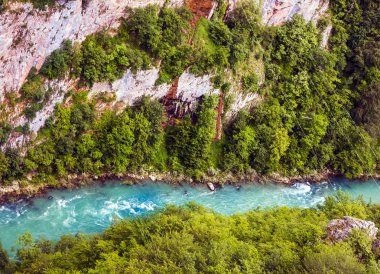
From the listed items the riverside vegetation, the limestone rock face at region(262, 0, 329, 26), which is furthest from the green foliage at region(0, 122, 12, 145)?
the limestone rock face at region(262, 0, 329, 26)

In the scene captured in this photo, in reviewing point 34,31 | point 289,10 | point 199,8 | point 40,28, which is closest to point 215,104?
point 199,8

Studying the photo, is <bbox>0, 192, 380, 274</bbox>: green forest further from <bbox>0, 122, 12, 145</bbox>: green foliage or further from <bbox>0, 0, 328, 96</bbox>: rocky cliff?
<bbox>0, 0, 328, 96</bbox>: rocky cliff

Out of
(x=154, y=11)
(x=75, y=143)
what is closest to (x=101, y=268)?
(x=75, y=143)

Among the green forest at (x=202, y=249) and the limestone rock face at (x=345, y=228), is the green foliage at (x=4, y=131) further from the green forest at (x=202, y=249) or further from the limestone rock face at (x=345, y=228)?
the limestone rock face at (x=345, y=228)

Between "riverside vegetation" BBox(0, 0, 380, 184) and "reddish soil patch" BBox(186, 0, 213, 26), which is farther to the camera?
"reddish soil patch" BBox(186, 0, 213, 26)

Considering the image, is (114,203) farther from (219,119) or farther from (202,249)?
(202,249)

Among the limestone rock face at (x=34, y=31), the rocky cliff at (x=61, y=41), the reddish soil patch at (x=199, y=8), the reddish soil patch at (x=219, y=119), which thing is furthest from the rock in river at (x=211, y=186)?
the limestone rock face at (x=34, y=31)
